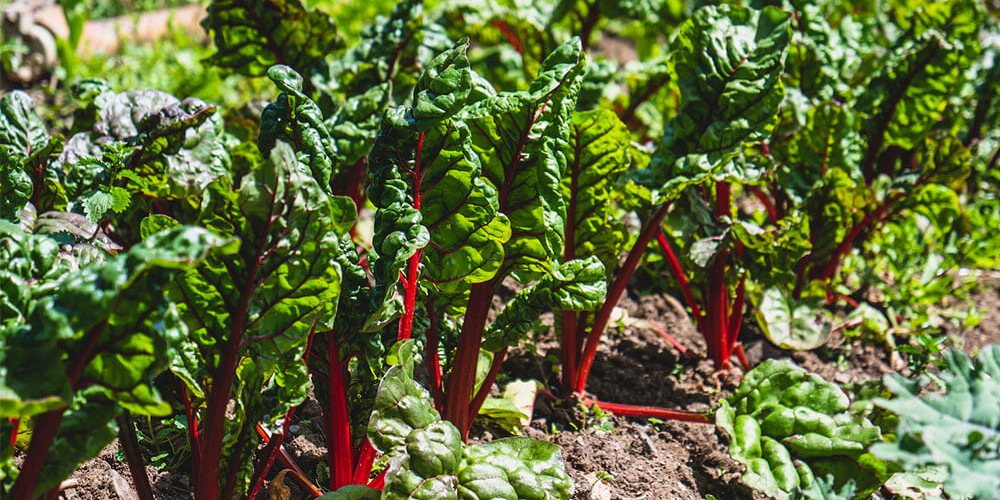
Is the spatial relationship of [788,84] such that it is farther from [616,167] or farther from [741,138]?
[616,167]

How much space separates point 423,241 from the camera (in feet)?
4.85

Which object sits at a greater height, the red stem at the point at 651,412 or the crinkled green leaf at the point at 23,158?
the crinkled green leaf at the point at 23,158

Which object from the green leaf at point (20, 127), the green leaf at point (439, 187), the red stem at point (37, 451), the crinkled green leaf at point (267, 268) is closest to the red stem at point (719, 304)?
the green leaf at point (439, 187)

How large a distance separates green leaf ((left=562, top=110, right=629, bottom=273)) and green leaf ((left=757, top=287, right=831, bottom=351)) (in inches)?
24.6

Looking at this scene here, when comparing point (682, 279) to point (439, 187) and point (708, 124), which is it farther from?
point (439, 187)

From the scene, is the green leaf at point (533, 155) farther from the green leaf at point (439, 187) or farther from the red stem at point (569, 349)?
the red stem at point (569, 349)

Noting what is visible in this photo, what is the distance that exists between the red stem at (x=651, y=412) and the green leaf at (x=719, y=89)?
23.0 inches

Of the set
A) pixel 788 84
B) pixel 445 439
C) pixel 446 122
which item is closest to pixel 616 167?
pixel 446 122

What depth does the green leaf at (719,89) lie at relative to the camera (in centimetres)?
198

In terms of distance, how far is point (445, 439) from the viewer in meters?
1.41

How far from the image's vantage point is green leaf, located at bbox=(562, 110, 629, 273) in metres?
1.93

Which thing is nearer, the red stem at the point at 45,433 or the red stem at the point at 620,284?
the red stem at the point at 45,433

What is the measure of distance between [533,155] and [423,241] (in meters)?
0.37

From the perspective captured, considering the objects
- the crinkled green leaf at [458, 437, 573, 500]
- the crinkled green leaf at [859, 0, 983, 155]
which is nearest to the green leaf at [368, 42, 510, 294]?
the crinkled green leaf at [458, 437, 573, 500]
